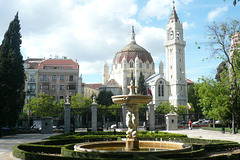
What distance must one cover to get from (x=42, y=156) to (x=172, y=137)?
1037 centimetres

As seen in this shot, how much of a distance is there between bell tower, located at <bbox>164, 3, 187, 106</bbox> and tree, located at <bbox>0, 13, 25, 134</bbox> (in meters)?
53.2

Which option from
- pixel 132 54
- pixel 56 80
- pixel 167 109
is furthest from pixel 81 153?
pixel 132 54

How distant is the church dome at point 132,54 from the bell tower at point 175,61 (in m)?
15.4

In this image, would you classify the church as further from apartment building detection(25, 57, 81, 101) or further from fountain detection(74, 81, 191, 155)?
fountain detection(74, 81, 191, 155)

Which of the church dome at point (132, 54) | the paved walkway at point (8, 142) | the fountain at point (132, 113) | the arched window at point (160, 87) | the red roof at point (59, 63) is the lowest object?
the paved walkway at point (8, 142)

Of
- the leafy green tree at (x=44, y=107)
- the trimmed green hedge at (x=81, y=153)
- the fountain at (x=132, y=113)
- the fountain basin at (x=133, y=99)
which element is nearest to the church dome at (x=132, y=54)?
the leafy green tree at (x=44, y=107)

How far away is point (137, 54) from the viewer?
9206cm

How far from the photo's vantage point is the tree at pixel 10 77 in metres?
26.0

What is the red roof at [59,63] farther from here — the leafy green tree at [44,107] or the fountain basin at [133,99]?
the fountain basin at [133,99]

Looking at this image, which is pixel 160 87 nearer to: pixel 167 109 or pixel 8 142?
pixel 167 109

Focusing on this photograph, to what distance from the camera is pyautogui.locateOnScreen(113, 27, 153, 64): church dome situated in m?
91.3

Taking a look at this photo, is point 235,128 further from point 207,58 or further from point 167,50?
point 167,50

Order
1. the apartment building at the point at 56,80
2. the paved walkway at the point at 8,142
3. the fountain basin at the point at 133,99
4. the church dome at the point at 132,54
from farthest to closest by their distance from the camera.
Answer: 1. the church dome at the point at 132,54
2. the apartment building at the point at 56,80
3. the paved walkway at the point at 8,142
4. the fountain basin at the point at 133,99

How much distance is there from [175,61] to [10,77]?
182 feet
